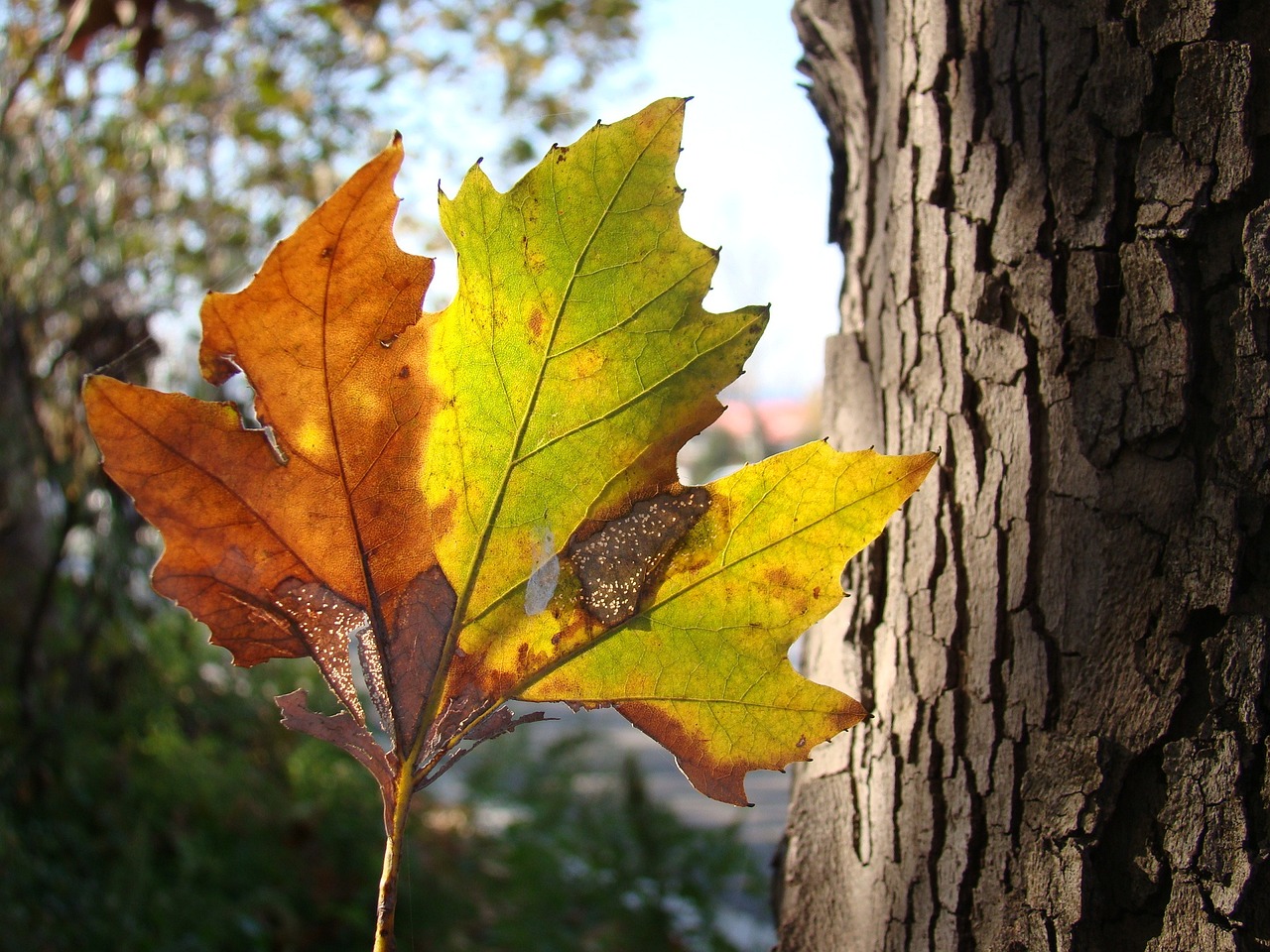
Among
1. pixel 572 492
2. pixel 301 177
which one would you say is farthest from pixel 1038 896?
pixel 301 177

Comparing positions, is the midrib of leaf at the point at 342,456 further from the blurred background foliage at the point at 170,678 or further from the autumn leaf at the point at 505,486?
the blurred background foliage at the point at 170,678

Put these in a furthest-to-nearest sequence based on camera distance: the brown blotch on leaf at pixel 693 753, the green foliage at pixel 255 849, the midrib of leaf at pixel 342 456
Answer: the green foliage at pixel 255 849 < the brown blotch on leaf at pixel 693 753 < the midrib of leaf at pixel 342 456

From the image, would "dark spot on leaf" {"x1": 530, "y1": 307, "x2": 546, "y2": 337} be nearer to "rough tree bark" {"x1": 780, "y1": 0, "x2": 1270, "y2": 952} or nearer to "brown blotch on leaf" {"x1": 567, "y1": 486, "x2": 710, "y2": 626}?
"brown blotch on leaf" {"x1": 567, "y1": 486, "x2": 710, "y2": 626}

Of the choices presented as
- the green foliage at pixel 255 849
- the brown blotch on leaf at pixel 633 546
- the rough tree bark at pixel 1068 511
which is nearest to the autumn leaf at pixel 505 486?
the brown blotch on leaf at pixel 633 546

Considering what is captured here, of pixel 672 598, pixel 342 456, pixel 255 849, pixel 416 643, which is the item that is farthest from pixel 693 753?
pixel 255 849

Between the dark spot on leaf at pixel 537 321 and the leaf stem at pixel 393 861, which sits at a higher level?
the dark spot on leaf at pixel 537 321

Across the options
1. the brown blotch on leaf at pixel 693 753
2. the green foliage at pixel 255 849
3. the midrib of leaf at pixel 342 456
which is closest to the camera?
the midrib of leaf at pixel 342 456

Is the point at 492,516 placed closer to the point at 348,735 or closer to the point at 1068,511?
the point at 348,735
